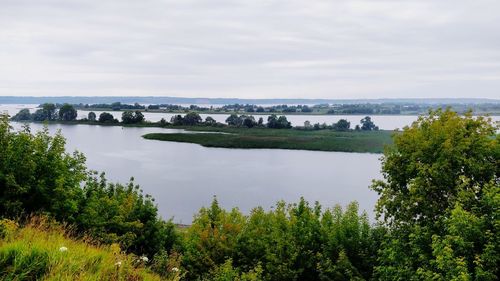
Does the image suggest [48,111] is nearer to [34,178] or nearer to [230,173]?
[230,173]

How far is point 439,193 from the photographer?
1902 centimetres

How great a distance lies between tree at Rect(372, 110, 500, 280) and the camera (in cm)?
1520

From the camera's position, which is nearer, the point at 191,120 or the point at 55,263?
the point at 55,263

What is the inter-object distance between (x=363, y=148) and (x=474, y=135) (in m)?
87.9

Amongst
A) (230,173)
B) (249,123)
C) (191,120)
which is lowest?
(230,173)

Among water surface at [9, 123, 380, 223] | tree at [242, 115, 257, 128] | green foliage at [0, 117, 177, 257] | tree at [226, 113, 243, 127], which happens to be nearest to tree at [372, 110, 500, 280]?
green foliage at [0, 117, 177, 257]

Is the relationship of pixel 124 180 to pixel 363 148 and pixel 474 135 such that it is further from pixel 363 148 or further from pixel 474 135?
pixel 363 148

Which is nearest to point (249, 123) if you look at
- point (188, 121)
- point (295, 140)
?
point (188, 121)

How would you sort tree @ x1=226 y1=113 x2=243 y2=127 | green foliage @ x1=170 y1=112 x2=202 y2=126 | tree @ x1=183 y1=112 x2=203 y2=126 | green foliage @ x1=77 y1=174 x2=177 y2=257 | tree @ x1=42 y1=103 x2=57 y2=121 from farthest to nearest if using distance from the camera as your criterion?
tree @ x1=42 y1=103 x2=57 y2=121 → tree @ x1=183 y1=112 x2=203 y2=126 → green foliage @ x1=170 y1=112 x2=202 y2=126 → tree @ x1=226 y1=113 x2=243 y2=127 → green foliage @ x1=77 y1=174 x2=177 y2=257

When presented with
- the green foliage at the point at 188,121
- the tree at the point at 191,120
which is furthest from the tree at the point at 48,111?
the tree at the point at 191,120

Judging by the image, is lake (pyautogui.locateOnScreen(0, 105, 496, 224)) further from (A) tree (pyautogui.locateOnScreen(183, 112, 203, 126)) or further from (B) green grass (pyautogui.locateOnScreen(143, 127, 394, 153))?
(A) tree (pyautogui.locateOnScreen(183, 112, 203, 126))

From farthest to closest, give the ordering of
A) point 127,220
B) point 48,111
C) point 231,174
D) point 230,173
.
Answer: point 48,111, point 230,173, point 231,174, point 127,220

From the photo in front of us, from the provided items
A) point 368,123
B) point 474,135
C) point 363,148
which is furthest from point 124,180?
point 368,123

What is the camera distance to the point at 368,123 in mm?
160000
